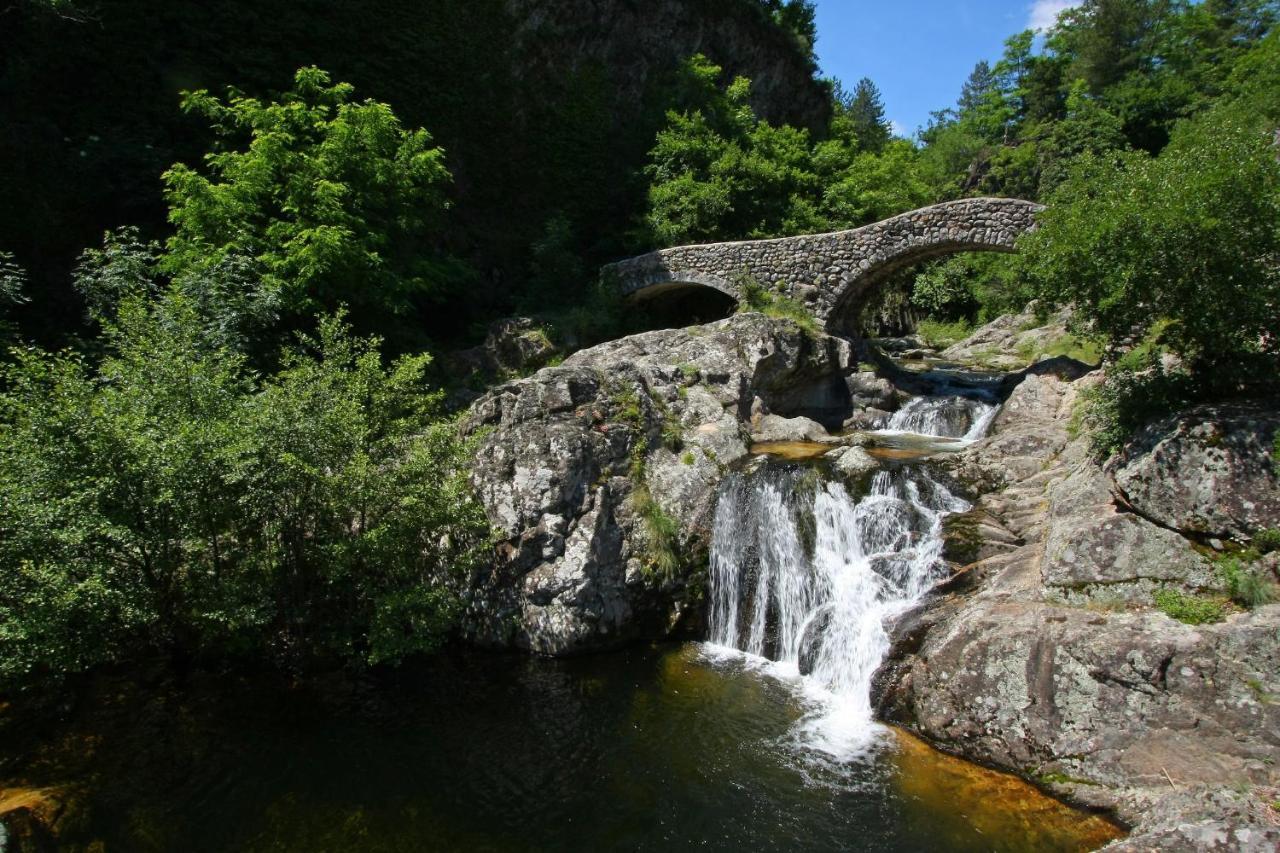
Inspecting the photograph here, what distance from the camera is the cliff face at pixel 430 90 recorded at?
15.1 meters

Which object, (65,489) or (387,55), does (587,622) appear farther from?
(387,55)

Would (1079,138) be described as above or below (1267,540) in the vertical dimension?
above

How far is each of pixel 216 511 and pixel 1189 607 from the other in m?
10.3

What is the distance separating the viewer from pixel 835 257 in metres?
18.1

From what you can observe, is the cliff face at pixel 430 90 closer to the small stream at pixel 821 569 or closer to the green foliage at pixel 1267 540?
the small stream at pixel 821 569

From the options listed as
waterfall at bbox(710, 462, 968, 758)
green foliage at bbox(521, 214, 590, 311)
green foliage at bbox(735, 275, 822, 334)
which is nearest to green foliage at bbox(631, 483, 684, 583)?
waterfall at bbox(710, 462, 968, 758)

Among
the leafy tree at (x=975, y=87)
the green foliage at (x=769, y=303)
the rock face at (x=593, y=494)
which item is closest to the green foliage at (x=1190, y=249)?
the rock face at (x=593, y=494)

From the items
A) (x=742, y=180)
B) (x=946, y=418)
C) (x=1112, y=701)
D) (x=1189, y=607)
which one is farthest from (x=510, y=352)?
(x=1189, y=607)

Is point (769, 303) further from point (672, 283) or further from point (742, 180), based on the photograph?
point (742, 180)

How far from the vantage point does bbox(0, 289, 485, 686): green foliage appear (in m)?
6.76

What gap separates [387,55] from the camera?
777 inches

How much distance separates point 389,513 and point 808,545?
581 centimetres

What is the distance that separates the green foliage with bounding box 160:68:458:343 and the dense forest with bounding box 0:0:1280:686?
0.30ft

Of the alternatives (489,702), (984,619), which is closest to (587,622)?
(489,702)
